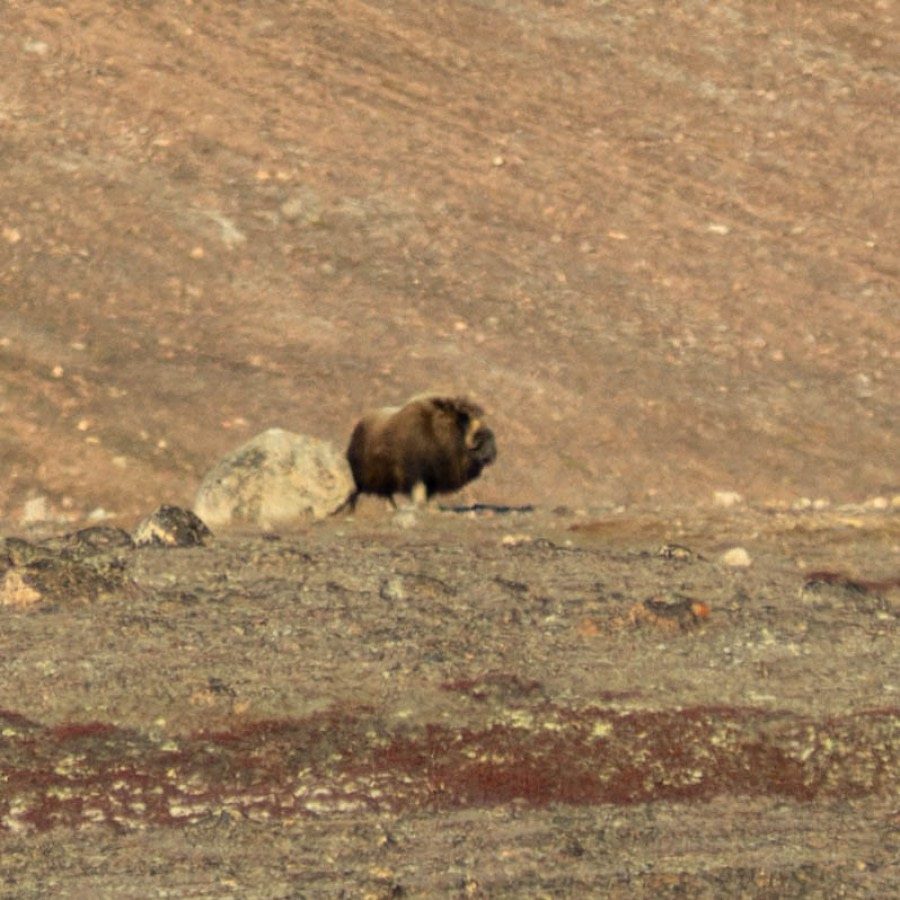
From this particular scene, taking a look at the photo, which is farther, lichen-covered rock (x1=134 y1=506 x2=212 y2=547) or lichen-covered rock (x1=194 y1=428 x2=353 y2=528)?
lichen-covered rock (x1=194 y1=428 x2=353 y2=528)

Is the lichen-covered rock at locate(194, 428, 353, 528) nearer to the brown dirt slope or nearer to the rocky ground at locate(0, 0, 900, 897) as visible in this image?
the rocky ground at locate(0, 0, 900, 897)

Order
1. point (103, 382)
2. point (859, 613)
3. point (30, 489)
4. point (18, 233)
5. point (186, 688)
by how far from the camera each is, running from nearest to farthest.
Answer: point (186, 688), point (859, 613), point (30, 489), point (103, 382), point (18, 233)

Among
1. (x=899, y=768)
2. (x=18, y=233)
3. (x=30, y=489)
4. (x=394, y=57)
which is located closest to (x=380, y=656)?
(x=899, y=768)

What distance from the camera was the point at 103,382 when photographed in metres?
10.8

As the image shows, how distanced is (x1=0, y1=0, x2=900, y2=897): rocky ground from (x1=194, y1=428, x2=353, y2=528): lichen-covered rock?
190 millimetres

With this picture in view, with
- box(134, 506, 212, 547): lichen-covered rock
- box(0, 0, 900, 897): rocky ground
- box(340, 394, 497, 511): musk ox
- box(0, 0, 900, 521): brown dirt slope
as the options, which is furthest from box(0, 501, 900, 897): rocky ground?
box(0, 0, 900, 521): brown dirt slope

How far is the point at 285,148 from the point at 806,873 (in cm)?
929

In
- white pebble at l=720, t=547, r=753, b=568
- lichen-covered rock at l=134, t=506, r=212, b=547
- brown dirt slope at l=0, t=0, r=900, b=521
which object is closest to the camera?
white pebble at l=720, t=547, r=753, b=568

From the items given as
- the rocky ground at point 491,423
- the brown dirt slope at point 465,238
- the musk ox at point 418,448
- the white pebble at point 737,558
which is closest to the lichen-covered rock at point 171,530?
the rocky ground at point 491,423

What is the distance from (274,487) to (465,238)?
4.01 metres

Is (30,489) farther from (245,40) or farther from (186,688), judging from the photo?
(245,40)

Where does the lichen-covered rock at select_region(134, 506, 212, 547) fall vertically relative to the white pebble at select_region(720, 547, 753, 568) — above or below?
below

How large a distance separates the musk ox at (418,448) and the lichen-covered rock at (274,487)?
0.51ft

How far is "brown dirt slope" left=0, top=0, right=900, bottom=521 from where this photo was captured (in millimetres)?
10578
